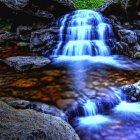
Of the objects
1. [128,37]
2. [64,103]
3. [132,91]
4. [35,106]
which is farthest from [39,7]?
[35,106]

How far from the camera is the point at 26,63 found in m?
8.88

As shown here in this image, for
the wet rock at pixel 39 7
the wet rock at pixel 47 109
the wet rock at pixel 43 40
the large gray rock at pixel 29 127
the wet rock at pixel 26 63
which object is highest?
the wet rock at pixel 39 7

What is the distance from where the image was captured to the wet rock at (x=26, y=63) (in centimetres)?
875

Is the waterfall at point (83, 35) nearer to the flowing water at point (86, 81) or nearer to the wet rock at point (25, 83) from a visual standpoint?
the flowing water at point (86, 81)

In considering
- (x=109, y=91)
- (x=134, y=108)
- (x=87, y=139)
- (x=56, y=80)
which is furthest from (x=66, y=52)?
(x=87, y=139)

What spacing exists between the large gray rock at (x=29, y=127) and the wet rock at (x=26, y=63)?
521cm

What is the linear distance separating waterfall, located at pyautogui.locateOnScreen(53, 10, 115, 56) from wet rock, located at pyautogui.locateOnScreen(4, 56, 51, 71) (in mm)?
1738

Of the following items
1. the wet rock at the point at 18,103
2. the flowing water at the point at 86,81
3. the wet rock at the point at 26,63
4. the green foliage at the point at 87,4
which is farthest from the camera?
the green foliage at the point at 87,4

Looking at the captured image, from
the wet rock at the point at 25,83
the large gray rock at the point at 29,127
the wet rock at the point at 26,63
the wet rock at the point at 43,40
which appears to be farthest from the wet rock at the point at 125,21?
the large gray rock at the point at 29,127

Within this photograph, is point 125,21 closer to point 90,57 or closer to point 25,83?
point 90,57

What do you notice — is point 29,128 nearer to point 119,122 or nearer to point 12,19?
point 119,122

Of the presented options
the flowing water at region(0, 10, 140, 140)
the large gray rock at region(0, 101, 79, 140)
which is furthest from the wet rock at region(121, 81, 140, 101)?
the large gray rock at region(0, 101, 79, 140)

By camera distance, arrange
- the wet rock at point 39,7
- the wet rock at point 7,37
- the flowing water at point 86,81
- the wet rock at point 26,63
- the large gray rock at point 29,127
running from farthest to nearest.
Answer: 1. the wet rock at point 7,37
2. the wet rock at point 39,7
3. the wet rock at point 26,63
4. the flowing water at point 86,81
5. the large gray rock at point 29,127

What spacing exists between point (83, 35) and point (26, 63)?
3.61 m
